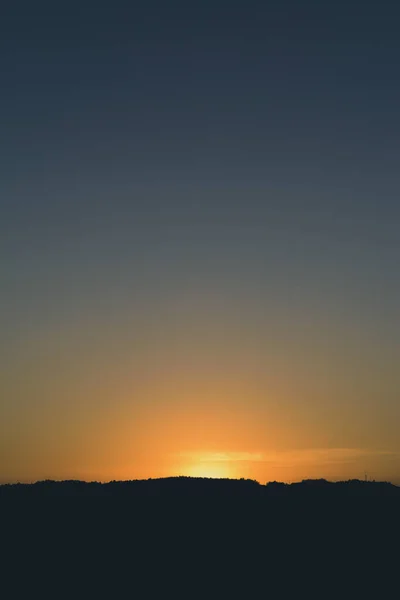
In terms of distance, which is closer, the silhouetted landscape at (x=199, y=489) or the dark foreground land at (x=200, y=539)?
the dark foreground land at (x=200, y=539)

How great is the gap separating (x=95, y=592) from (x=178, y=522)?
9390mm

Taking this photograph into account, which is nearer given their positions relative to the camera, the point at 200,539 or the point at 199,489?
the point at 200,539

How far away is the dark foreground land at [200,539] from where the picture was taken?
48.7m

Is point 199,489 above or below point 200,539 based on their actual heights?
above

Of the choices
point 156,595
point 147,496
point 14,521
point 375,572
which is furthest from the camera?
point 147,496

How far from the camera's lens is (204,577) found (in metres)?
49.6

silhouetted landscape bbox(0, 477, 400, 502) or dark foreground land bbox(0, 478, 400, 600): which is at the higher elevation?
silhouetted landscape bbox(0, 477, 400, 502)

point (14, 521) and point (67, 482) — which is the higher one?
point (67, 482)

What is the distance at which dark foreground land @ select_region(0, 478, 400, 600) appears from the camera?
1918 inches

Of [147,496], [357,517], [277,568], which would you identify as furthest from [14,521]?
[357,517]

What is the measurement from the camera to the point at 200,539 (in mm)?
53625

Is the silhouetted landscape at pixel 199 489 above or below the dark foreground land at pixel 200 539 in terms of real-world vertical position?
above

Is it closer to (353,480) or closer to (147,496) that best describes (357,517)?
(353,480)

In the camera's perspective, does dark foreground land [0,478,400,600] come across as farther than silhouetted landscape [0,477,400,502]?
No
